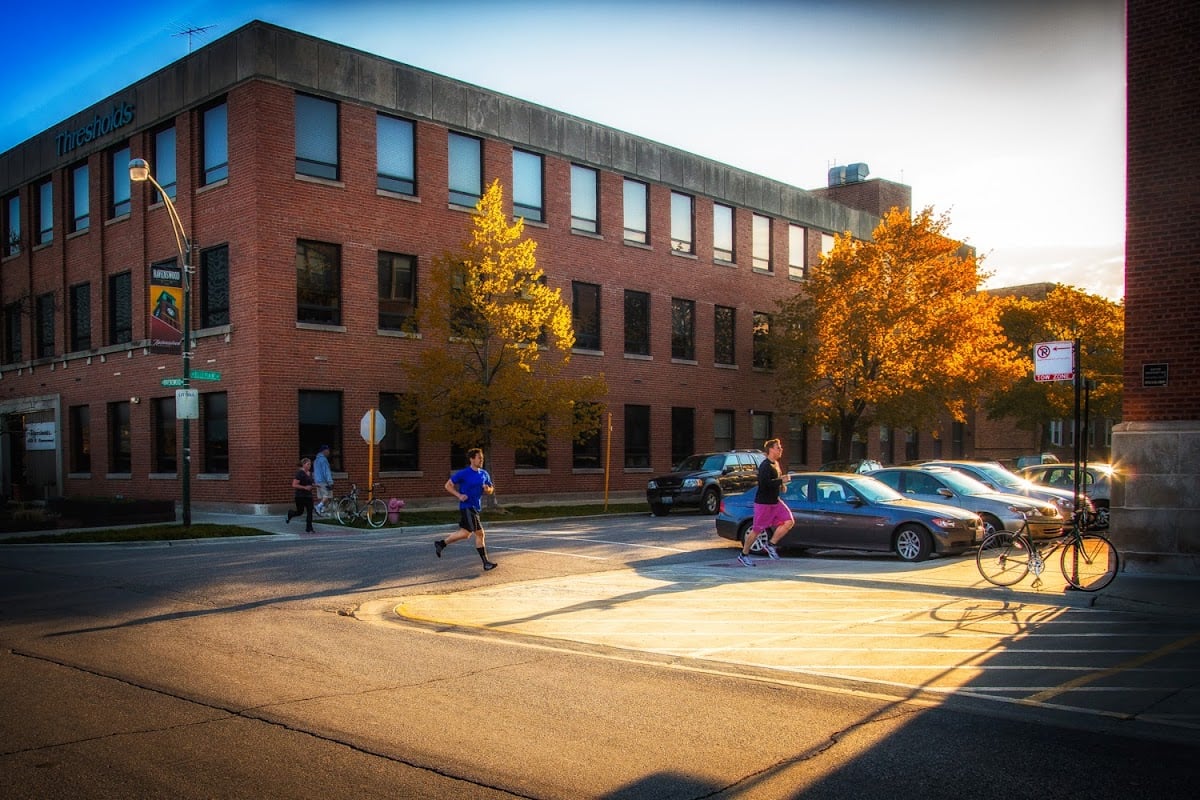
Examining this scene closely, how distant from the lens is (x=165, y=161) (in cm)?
3028

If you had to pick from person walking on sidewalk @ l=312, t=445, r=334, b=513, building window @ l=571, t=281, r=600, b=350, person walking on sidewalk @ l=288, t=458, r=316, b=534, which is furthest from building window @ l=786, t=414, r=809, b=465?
person walking on sidewalk @ l=288, t=458, r=316, b=534

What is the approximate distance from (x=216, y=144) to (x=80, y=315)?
9.73 metres

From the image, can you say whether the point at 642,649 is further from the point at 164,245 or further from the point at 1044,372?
the point at 164,245

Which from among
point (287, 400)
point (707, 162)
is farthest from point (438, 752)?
point (707, 162)

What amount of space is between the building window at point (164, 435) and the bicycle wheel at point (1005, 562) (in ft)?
80.2

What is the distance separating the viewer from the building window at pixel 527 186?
108 feet

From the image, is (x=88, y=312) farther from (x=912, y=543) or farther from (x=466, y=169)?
(x=912, y=543)

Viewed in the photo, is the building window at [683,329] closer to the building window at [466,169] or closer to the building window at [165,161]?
the building window at [466,169]

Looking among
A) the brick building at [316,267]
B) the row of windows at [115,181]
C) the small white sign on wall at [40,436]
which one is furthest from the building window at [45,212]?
the small white sign on wall at [40,436]

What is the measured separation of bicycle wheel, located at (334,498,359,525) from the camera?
972 inches

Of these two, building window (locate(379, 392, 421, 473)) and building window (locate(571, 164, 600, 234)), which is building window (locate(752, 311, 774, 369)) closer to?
building window (locate(571, 164, 600, 234))

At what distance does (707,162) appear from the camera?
3950cm

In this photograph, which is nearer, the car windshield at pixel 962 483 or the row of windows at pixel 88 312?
the car windshield at pixel 962 483

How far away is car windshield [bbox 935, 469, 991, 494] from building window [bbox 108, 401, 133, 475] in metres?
24.7
